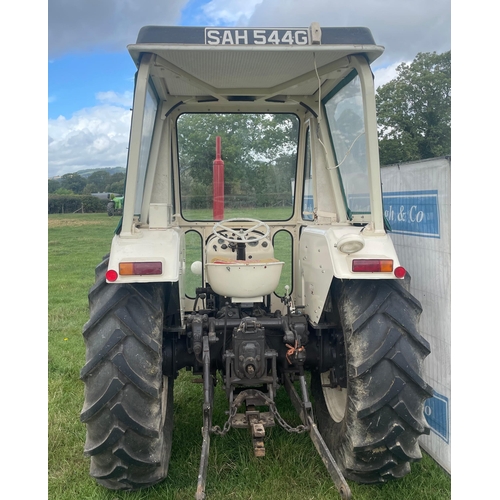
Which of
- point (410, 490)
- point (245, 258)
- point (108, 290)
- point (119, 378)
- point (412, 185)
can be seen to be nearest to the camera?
point (119, 378)

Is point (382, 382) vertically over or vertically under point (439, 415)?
over

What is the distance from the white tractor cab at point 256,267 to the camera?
280cm

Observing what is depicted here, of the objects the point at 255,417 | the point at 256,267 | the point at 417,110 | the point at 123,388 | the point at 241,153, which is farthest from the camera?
the point at 417,110

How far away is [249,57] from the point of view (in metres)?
3.12

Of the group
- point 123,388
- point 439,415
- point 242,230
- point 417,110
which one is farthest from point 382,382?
point 417,110

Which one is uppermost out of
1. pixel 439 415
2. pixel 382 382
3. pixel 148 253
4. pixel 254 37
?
pixel 254 37

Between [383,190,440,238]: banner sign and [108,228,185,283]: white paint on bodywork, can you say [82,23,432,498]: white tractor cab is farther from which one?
[383,190,440,238]: banner sign

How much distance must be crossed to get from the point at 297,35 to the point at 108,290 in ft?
5.97

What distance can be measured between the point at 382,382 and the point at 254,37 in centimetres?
207

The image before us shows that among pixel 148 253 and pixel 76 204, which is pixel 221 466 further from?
pixel 76 204

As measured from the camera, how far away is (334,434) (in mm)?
3359

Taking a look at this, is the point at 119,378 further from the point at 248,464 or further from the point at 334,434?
the point at 334,434

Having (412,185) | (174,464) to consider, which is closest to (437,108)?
(412,185)

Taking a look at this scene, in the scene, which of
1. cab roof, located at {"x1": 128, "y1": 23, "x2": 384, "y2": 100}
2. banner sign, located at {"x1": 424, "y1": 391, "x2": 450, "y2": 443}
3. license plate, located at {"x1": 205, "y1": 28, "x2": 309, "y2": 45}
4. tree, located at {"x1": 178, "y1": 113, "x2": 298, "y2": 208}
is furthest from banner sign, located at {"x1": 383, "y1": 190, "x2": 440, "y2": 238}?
license plate, located at {"x1": 205, "y1": 28, "x2": 309, "y2": 45}
